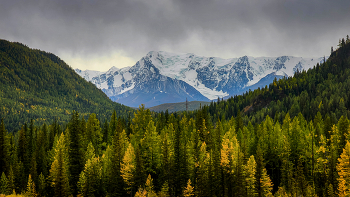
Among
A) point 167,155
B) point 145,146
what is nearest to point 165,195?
point 167,155

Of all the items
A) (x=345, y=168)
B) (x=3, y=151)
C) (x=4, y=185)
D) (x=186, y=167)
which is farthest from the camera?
(x=3, y=151)

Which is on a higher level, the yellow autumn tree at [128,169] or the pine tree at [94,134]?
the pine tree at [94,134]

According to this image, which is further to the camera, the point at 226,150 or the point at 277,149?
the point at 277,149

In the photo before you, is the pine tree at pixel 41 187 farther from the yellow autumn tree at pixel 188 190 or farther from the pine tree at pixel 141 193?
the yellow autumn tree at pixel 188 190

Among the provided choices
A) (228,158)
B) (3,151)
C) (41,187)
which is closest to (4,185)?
(41,187)

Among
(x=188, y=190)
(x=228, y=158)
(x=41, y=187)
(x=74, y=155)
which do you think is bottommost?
(x=41, y=187)

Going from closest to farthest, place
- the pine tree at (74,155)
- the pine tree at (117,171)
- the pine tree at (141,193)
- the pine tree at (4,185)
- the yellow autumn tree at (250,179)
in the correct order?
the yellow autumn tree at (250,179), the pine tree at (141,193), the pine tree at (117,171), the pine tree at (4,185), the pine tree at (74,155)

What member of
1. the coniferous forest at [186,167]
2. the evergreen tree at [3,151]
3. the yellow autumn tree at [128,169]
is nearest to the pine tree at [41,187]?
the coniferous forest at [186,167]

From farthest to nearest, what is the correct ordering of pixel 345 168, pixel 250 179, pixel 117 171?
pixel 117 171, pixel 250 179, pixel 345 168

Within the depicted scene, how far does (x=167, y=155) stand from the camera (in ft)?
203

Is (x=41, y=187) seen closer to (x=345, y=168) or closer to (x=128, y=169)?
(x=128, y=169)

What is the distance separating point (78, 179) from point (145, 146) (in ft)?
57.3

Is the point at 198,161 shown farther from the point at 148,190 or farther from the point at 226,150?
the point at 148,190

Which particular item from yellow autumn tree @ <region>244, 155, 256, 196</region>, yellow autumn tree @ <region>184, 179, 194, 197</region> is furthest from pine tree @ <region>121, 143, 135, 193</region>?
yellow autumn tree @ <region>244, 155, 256, 196</region>
